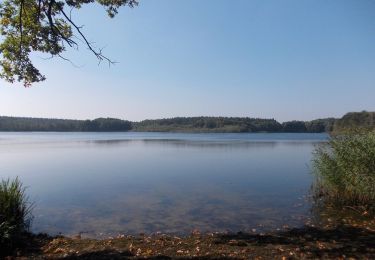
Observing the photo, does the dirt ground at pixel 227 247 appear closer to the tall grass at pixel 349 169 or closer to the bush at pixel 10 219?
the bush at pixel 10 219

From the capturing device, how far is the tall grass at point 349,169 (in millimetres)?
15250

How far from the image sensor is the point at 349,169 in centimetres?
1611

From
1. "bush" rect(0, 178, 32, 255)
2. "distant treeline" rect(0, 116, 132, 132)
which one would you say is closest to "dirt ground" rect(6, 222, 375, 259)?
"bush" rect(0, 178, 32, 255)

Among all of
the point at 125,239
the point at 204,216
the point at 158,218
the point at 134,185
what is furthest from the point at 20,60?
the point at 134,185

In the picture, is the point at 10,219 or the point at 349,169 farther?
the point at 349,169

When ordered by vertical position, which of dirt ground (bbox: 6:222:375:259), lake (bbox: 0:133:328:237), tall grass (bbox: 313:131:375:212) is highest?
tall grass (bbox: 313:131:375:212)

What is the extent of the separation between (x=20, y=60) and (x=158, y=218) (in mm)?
8449

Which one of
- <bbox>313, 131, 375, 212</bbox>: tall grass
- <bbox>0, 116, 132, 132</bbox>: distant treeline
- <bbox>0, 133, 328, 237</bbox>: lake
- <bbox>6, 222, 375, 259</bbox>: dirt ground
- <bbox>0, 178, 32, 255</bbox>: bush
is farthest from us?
<bbox>0, 116, 132, 132</bbox>: distant treeline

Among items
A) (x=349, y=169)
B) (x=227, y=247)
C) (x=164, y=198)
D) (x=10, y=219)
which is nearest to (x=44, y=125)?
(x=164, y=198)

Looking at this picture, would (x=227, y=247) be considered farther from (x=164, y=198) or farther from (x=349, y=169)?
(x=164, y=198)

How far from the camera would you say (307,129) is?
17650cm

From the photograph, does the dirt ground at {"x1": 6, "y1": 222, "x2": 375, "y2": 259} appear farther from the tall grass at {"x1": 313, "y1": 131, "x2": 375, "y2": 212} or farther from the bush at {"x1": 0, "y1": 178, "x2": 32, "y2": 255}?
the tall grass at {"x1": 313, "y1": 131, "x2": 375, "y2": 212}

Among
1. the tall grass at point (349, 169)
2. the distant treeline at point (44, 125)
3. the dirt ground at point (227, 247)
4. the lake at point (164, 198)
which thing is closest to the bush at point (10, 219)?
the dirt ground at point (227, 247)

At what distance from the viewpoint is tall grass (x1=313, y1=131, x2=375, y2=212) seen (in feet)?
50.0
